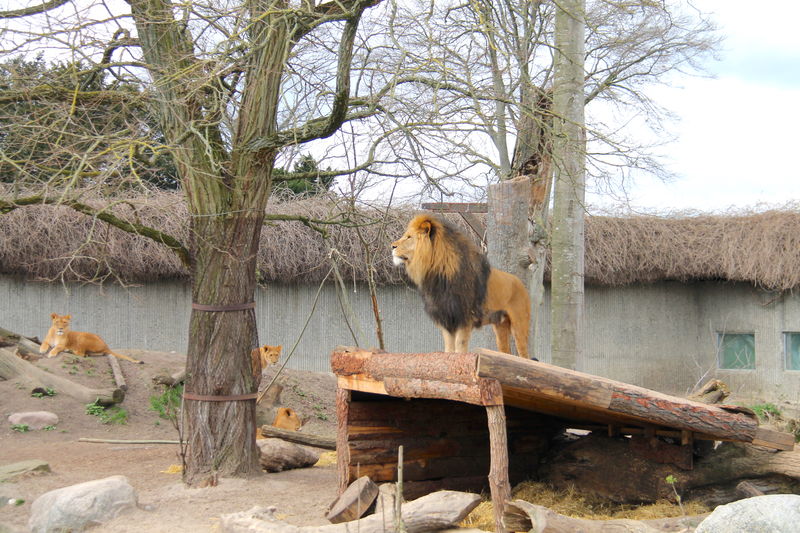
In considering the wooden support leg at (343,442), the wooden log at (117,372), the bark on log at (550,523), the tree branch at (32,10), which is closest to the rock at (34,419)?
the wooden log at (117,372)

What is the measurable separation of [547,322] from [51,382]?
32.1 ft

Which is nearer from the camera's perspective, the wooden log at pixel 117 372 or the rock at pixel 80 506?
the rock at pixel 80 506

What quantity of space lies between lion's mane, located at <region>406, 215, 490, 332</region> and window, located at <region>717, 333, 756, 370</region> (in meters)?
13.0

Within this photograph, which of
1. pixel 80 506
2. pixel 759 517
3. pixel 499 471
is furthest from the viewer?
pixel 80 506

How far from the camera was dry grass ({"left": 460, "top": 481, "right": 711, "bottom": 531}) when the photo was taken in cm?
617

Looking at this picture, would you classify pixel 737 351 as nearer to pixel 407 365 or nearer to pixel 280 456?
pixel 280 456

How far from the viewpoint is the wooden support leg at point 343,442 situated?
6477 mm

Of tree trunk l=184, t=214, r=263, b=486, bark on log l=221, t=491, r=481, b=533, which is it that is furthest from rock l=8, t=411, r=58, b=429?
bark on log l=221, t=491, r=481, b=533

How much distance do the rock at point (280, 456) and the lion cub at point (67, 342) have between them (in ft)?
Answer: 18.8

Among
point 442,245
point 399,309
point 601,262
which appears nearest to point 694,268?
point 601,262

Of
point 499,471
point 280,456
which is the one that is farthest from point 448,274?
point 280,456

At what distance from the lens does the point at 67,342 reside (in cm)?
1300

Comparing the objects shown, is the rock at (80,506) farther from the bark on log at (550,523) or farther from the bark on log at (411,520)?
the bark on log at (550,523)

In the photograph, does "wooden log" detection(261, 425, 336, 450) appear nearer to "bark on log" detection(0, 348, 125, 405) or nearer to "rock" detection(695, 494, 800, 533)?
"bark on log" detection(0, 348, 125, 405)
